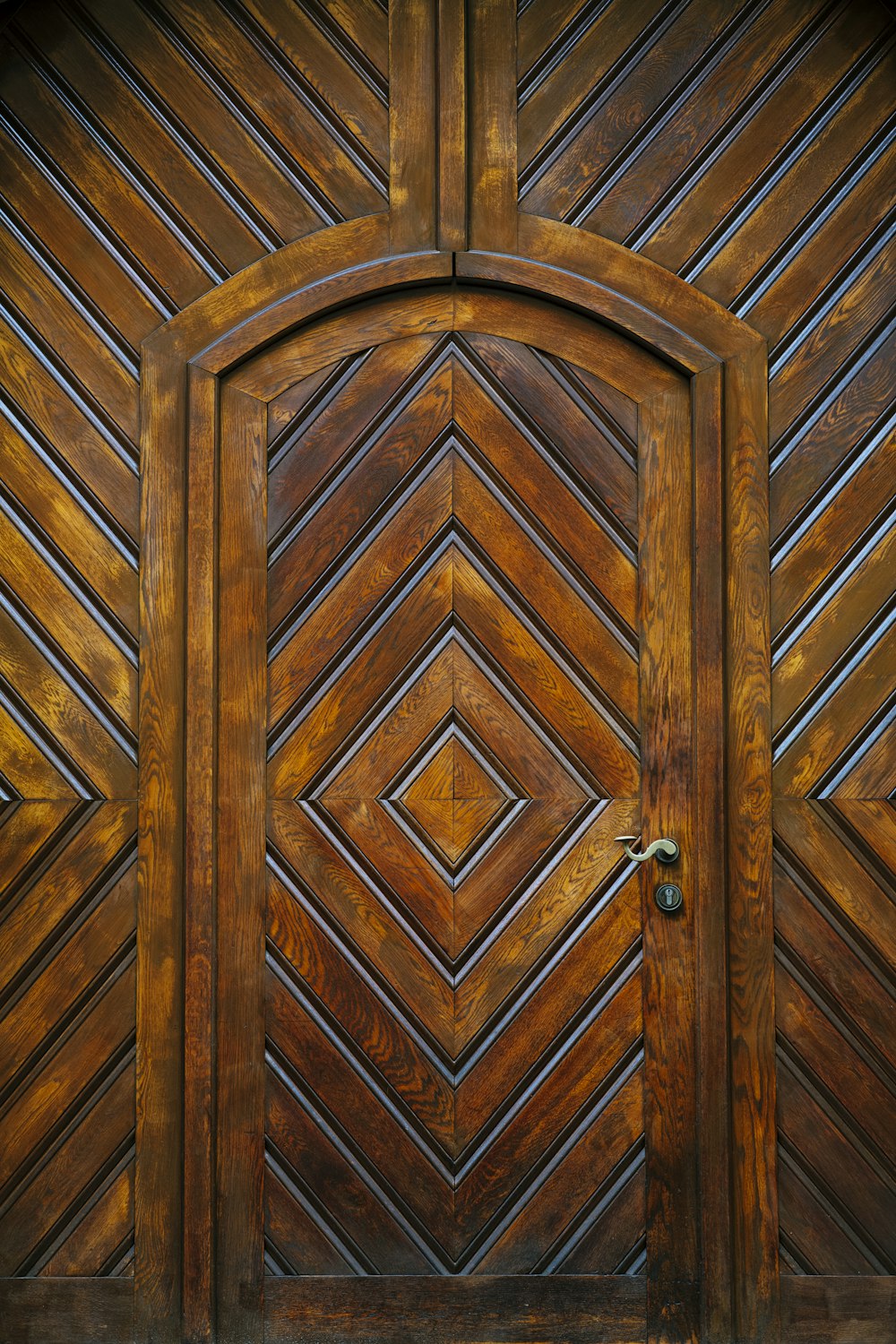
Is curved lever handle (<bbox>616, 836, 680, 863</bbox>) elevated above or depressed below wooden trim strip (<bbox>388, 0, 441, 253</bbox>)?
below

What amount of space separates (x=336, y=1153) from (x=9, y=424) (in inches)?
69.1

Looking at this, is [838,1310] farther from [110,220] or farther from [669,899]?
[110,220]

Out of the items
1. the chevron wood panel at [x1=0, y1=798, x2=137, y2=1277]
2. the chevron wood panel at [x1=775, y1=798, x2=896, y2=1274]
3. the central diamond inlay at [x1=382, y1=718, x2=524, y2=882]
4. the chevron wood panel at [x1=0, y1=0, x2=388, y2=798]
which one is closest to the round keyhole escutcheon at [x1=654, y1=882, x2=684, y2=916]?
Answer: the chevron wood panel at [x1=775, y1=798, x2=896, y2=1274]

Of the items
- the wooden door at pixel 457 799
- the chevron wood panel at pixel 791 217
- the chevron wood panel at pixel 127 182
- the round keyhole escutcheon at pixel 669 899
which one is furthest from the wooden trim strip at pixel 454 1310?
the chevron wood panel at pixel 127 182

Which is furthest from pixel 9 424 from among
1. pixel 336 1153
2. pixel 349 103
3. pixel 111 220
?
pixel 336 1153

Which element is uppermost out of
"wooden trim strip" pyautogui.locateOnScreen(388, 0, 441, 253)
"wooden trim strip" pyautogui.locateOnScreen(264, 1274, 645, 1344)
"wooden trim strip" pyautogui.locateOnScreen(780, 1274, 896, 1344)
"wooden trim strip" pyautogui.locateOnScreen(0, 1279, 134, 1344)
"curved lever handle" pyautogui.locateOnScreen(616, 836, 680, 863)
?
"wooden trim strip" pyautogui.locateOnScreen(388, 0, 441, 253)

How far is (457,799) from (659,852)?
1.50 feet

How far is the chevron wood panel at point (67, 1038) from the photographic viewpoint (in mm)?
2221

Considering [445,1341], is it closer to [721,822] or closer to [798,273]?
[721,822]

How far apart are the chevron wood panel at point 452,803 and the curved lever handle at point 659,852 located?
0.24ft

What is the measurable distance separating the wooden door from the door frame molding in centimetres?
5

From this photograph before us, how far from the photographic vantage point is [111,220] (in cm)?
232

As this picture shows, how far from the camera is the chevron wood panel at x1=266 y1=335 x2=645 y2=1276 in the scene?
2.24 metres

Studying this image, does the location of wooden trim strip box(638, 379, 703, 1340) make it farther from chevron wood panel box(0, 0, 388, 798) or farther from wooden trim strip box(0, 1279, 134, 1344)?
wooden trim strip box(0, 1279, 134, 1344)
